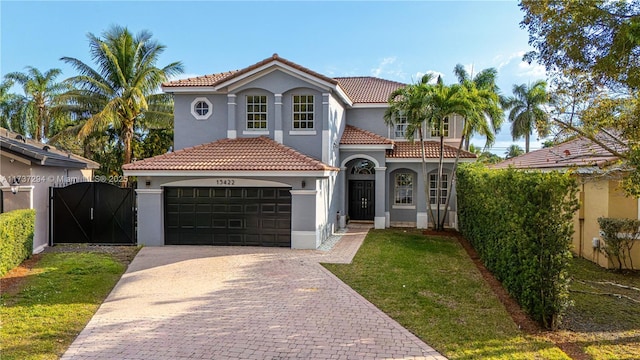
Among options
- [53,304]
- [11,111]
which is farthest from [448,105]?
[11,111]

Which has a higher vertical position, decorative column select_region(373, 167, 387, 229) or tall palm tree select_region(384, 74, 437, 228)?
tall palm tree select_region(384, 74, 437, 228)

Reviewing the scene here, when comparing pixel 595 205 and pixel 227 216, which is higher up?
pixel 595 205

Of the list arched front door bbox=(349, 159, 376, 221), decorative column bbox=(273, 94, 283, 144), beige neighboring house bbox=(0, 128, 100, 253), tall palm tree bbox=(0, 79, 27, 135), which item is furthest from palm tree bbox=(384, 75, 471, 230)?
tall palm tree bbox=(0, 79, 27, 135)

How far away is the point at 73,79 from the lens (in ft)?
87.8

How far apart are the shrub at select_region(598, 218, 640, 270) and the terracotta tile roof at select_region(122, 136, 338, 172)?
923 centimetres

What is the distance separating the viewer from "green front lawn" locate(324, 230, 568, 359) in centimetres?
699

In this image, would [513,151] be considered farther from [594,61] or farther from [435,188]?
[594,61]

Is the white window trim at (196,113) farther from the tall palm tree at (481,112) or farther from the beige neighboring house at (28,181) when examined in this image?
the tall palm tree at (481,112)

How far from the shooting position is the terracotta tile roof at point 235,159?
1530cm

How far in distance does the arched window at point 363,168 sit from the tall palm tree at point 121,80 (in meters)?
13.7

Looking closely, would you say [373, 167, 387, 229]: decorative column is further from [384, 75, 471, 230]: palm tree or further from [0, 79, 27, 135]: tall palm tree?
[0, 79, 27, 135]: tall palm tree

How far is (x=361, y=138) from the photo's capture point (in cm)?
2152

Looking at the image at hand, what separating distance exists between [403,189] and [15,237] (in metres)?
17.6

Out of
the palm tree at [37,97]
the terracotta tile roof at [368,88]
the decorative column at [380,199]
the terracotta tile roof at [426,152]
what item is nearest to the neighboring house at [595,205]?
the terracotta tile roof at [426,152]
